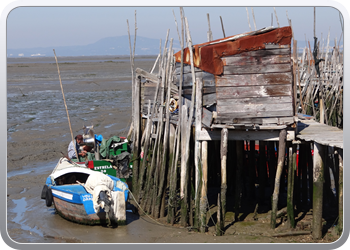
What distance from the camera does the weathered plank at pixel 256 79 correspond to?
9.12 m

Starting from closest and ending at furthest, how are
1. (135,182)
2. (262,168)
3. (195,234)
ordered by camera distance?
(195,234) < (262,168) < (135,182)

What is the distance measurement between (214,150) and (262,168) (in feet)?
7.26

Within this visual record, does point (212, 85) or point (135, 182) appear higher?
point (212, 85)

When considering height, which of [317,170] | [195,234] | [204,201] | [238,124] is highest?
[238,124]

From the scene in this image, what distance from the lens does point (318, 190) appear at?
9.01m

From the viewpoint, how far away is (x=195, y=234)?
9.73 meters

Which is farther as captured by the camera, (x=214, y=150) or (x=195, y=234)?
(x=214, y=150)

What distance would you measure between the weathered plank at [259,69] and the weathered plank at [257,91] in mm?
330

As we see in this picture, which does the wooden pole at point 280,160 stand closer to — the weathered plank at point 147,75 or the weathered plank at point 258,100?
the weathered plank at point 258,100

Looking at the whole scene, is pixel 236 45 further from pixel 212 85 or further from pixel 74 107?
pixel 74 107

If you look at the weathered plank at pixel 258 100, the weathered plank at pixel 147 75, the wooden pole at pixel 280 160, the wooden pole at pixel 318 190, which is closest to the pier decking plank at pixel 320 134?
the wooden pole at pixel 318 190

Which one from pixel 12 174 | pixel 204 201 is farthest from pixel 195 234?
pixel 12 174

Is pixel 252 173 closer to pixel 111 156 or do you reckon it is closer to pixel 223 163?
pixel 223 163

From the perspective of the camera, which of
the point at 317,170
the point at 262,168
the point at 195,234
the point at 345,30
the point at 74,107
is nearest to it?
the point at 345,30
